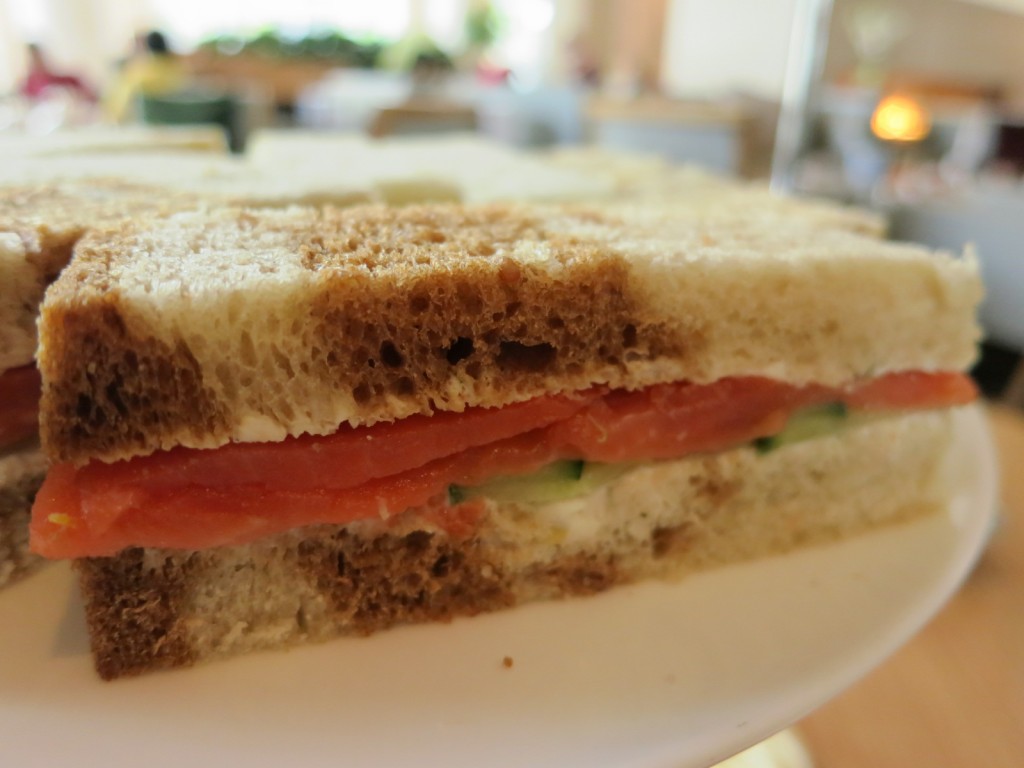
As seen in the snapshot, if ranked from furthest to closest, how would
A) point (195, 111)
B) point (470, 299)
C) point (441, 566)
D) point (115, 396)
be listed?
point (195, 111) → point (441, 566) → point (470, 299) → point (115, 396)

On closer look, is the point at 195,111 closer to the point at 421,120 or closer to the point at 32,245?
the point at 421,120

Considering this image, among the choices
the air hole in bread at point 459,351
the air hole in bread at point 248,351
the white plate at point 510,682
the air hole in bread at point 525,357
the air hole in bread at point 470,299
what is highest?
the air hole in bread at point 470,299

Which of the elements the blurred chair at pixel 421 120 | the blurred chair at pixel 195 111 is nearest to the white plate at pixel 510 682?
the blurred chair at pixel 195 111

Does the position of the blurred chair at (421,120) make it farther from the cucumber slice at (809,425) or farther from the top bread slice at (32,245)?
the cucumber slice at (809,425)

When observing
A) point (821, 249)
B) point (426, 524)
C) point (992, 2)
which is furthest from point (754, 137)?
point (426, 524)

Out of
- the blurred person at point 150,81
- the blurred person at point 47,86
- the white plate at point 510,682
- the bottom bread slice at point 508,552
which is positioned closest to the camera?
the white plate at point 510,682

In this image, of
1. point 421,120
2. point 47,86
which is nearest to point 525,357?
point 421,120

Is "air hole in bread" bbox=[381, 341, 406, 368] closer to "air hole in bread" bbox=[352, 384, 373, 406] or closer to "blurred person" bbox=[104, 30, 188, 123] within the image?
"air hole in bread" bbox=[352, 384, 373, 406]

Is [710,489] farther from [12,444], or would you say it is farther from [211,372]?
[12,444]
